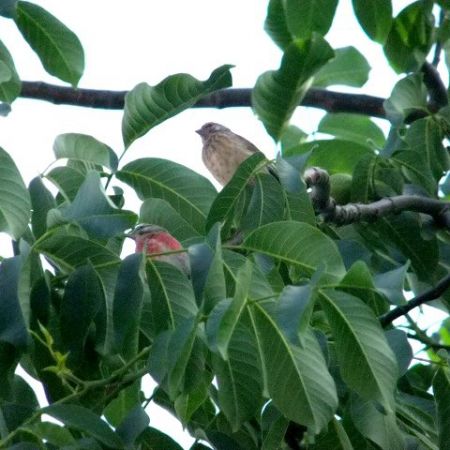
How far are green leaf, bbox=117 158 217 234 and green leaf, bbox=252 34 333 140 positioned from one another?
27cm

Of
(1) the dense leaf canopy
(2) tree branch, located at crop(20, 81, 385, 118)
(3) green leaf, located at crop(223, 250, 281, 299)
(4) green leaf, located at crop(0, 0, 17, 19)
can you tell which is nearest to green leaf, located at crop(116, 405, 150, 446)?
(1) the dense leaf canopy

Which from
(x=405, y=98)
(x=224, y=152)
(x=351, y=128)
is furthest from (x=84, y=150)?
(x=224, y=152)

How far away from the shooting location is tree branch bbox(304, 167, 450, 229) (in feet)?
13.4

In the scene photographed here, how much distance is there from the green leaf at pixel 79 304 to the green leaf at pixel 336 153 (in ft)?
4.92

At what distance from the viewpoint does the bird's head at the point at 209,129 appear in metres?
8.67

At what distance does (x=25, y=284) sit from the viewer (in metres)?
2.90

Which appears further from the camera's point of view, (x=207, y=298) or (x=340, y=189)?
(x=340, y=189)

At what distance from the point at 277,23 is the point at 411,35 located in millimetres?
592

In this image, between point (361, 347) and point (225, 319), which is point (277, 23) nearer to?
point (361, 347)

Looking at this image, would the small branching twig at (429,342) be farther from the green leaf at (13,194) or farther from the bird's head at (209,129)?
the bird's head at (209,129)

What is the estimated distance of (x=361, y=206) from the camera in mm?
4277

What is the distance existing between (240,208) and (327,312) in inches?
28.9

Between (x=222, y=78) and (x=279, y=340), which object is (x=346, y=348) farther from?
(x=222, y=78)

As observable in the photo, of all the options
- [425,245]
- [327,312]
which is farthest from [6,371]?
[425,245]
